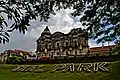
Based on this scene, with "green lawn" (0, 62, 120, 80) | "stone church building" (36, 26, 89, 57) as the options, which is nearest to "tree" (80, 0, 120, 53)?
"green lawn" (0, 62, 120, 80)

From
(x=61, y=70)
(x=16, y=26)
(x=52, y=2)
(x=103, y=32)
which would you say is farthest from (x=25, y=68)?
(x=16, y=26)

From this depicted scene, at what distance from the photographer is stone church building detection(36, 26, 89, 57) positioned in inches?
1699

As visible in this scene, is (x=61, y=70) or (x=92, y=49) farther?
(x=92, y=49)

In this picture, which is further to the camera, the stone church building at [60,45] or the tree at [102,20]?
the stone church building at [60,45]

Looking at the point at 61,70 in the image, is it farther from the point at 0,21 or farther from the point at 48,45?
the point at 48,45

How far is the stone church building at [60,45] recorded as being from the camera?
43156mm

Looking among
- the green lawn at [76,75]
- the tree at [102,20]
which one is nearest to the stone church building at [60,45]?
the green lawn at [76,75]

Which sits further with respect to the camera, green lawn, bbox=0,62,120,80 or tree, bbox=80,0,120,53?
green lawn, bbox=0,62,120,80

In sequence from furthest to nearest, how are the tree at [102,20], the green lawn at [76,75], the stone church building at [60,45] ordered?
the stone church building at [60,45]
the green lawn at [76,75]
the tree at [102,20]

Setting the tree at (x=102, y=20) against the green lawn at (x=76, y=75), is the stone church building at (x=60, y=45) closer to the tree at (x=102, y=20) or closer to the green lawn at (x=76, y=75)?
the green lawn at (x=76, y=75)

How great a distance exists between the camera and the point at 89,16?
6594 mm

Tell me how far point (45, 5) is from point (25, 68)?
19406 mm

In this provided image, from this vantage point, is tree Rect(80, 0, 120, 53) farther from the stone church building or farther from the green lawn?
the stone church building

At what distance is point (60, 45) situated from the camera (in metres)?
46.3
